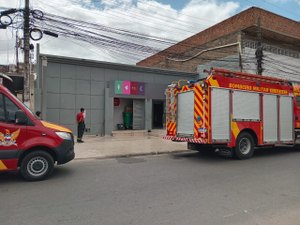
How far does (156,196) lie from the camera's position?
5.58 metres

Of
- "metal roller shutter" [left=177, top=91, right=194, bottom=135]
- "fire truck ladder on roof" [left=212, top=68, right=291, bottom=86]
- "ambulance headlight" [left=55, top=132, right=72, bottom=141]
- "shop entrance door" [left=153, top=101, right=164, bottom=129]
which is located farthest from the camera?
"shop entrance door" [left=153, top=101, right=164, bottom=129]

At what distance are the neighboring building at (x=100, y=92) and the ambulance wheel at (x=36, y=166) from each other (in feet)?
33.2

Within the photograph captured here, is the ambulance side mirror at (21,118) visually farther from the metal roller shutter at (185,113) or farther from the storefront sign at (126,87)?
the storefront sign at (126,87)

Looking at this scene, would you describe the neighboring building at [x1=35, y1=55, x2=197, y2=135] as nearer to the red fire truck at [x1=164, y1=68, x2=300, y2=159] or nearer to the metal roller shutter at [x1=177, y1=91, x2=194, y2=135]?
the red fire truck at [x1=164, y1=68, x2=300, y2=159]

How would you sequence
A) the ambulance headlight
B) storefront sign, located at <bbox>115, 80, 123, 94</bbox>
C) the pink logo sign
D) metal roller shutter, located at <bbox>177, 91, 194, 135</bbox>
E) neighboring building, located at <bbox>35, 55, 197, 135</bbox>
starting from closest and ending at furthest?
A: the ambulance headlight → metal roller shutter, located at <bbox>177, 91, 194, 135</bbox> → neighboring building, located at <bbox>35, 55, 197, 135</bbox> → storefront sign, located at <bbox>115, 80, 123, 94</bbox> → the pink logo sign

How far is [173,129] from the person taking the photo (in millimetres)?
11070

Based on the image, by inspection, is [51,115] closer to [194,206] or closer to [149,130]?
[149,130]

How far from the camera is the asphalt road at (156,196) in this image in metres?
4.41

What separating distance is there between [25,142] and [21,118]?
582mm

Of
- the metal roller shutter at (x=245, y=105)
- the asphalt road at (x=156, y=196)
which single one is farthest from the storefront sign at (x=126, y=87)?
the asphalt road at (x=156, y=196)

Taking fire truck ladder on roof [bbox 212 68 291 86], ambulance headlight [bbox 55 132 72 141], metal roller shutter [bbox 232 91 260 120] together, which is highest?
fire truck ladder on roof [bbox 212 68 291 86]

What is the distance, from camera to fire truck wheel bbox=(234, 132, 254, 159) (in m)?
10.2

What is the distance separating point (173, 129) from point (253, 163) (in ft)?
10.4

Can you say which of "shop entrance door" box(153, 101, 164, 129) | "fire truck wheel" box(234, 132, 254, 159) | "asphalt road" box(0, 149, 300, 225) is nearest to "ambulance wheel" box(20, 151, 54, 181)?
"asphalt road" box(0, 149, 300, 225)
